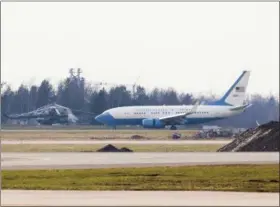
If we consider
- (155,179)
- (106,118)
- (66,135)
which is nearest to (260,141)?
(155,179)

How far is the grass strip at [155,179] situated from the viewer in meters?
23.5

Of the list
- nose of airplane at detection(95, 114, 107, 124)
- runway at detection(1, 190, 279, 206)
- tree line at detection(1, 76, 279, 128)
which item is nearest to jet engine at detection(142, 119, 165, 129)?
nose of airplane at detection(95, 114, 107, 124)

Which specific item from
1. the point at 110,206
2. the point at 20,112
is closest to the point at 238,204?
the point at 110,206

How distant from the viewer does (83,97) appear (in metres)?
103

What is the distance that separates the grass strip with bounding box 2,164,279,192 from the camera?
23.5 metres

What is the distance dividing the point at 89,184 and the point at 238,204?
7.20m

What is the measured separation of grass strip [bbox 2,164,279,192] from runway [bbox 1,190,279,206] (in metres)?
1.55

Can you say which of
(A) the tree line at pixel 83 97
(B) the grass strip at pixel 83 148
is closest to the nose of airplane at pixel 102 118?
(A) the tree line at pixel 83 97

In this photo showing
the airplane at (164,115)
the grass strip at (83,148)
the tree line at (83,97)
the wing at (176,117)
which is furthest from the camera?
the tree line at (83,97)

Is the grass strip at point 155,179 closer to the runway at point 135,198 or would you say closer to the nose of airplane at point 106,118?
the runway at point 135,198

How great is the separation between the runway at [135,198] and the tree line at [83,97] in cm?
6243

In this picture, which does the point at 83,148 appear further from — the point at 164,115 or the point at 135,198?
the point at 164,115

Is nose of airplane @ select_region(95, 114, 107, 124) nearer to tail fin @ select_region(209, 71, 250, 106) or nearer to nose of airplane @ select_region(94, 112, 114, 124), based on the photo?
nose of airplane @ select_region(94, 112, 114, 124)

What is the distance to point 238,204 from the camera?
726 inches
